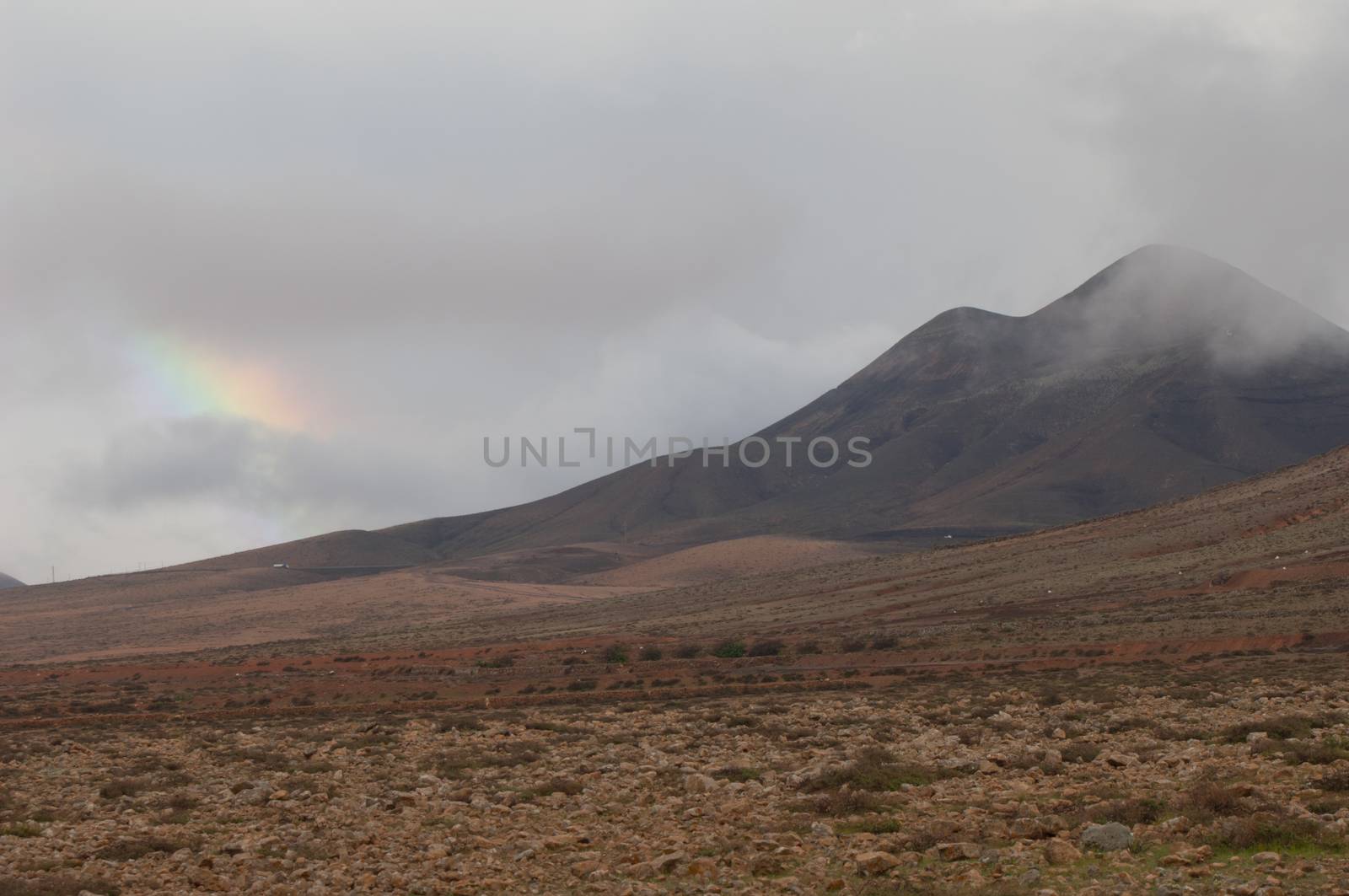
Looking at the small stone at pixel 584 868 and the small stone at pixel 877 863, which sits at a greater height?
the small stone at pixel 877 863

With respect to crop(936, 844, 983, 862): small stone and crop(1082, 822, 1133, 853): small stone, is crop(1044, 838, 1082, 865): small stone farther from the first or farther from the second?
crop(936, 844, 983, 862): small stone

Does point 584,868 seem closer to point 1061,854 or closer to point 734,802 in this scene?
point 734,802

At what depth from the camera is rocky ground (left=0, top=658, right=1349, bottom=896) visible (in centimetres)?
1129

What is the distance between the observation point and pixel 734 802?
1530 centimetres

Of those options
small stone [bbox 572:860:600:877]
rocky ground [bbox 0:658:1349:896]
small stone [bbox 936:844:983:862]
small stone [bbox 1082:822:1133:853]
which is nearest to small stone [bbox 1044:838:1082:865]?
rocky ground [bbox 0:658:1349:896]

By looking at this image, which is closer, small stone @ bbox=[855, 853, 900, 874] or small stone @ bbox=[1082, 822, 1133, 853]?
small stone @ bbox=[1082, 822, 1133, 853]

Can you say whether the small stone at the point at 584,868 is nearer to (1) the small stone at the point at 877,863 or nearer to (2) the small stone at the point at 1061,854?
(1) the small stone at the point at 877,863

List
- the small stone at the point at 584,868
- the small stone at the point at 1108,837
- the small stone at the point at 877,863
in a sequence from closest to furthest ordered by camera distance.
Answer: the small stone at the point at 1108,837, the small stone at the point at 877,863, the small stone at the point at 584,868

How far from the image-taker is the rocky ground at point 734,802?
37.0ft

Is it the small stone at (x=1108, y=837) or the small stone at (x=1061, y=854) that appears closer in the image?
the small stone at (x=1061, y=854)

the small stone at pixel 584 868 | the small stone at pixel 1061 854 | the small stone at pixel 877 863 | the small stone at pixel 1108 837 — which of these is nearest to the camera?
the small stone at pixel 1061 854

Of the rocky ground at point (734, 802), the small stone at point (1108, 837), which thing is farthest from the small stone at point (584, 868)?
the small stone at point (1108, 837)

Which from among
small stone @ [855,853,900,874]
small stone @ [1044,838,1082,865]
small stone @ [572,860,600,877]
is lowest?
small stone @ [572,860,600,877]

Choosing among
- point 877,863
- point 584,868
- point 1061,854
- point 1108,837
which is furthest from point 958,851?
point 584,868
